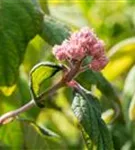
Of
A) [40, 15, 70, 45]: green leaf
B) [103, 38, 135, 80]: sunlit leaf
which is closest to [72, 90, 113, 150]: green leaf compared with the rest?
[40, 15, 70, 45]: green leaf

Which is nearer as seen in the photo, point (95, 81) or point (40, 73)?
point (40, 73)

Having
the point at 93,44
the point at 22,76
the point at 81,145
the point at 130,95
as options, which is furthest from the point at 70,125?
the point at 93,44

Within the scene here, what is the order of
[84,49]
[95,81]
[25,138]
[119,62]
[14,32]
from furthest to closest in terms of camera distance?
[119,62]
[25,138]
[95,81]
[14,32]
[84,49]

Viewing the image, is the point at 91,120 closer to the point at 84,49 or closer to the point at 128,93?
the point at 84,49

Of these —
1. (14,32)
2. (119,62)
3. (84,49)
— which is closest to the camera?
(84,49)

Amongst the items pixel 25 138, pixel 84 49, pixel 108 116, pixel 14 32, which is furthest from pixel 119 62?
pixel 84 49

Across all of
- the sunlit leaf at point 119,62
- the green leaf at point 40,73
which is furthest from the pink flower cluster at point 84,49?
the sunlit leaf at point 119,62

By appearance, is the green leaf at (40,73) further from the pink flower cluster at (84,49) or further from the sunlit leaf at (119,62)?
the sunlit leaf at (119,62)

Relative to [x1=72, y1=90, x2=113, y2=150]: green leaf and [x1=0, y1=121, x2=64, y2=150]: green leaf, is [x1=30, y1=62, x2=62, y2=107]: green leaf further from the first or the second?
[x1=0, y1=121, x2=64, y2=150]: green leaf
